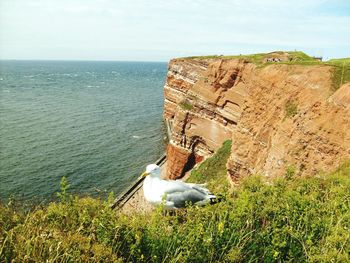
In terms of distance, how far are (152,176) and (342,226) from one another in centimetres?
619

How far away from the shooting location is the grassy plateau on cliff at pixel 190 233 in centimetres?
555

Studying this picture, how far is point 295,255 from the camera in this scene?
648cm

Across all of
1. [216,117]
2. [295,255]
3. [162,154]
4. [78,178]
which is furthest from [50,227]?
[162,154]

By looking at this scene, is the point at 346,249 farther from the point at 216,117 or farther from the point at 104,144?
the point at 104,144

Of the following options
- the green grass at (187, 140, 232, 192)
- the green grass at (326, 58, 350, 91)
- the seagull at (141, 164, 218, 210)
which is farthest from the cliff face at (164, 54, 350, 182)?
the seagull at (141, 164, 218, 210)

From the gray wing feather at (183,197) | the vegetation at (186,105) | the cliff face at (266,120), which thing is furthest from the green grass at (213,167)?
the gray wing feather at (183,197)

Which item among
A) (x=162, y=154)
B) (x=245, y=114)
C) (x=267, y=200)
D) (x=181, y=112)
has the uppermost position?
(x=267, y=200)

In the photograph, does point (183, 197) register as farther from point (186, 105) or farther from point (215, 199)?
point (186, 105)

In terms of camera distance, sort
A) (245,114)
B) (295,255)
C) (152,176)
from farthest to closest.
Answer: (245,114)
(152,176)
(295,255)

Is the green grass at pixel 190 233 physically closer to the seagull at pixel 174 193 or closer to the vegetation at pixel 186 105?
the seagull at pixel 174 193

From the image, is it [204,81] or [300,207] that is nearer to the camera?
[300,207]

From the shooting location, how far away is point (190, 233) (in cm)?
624

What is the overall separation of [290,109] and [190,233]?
13501 mm

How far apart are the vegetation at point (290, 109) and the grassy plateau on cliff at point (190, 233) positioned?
10575 millimetres
